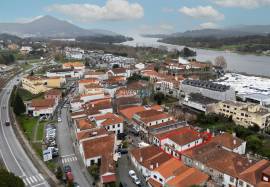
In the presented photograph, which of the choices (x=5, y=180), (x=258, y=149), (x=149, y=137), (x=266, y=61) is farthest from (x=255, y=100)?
(x=266, y=61)

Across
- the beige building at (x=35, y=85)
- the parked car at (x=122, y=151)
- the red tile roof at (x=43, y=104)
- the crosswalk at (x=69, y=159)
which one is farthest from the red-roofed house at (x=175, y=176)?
the beige building at (x=35, y=85)

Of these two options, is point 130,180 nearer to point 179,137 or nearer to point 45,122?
point 179,137

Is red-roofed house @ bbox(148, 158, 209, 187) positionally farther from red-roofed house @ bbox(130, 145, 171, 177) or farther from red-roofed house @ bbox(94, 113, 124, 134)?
red-roofed house @ bbox(94, 113, 124, 134)

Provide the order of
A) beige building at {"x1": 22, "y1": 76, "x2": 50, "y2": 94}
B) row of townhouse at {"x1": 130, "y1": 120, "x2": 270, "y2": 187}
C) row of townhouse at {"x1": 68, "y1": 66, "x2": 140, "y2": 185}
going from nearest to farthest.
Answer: row of townhouse at {"x1": 130, "y1": 120, "x2": 270, "y2": 187} → row of townhouse at {"x1": 68, "y1": 66, "x2": 140, "y2": 185} → beige building at {"x1": 22, "y1": 76, "x2": 50, "y2": 94}

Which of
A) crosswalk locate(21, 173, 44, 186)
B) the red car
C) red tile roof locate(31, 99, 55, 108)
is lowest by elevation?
crosswalk locate(21, 173, 44, 186)

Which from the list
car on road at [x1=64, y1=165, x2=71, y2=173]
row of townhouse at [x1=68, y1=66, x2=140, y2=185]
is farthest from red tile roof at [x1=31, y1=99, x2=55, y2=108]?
car on road at [x1=64, y1=165, x2=71, y2=173]

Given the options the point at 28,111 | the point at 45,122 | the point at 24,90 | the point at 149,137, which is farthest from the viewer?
the point at 24,90

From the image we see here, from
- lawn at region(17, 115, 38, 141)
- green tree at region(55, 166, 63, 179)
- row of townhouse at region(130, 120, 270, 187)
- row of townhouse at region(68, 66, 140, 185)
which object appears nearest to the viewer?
row of townhouse at region(130, 120, 270, 187)
